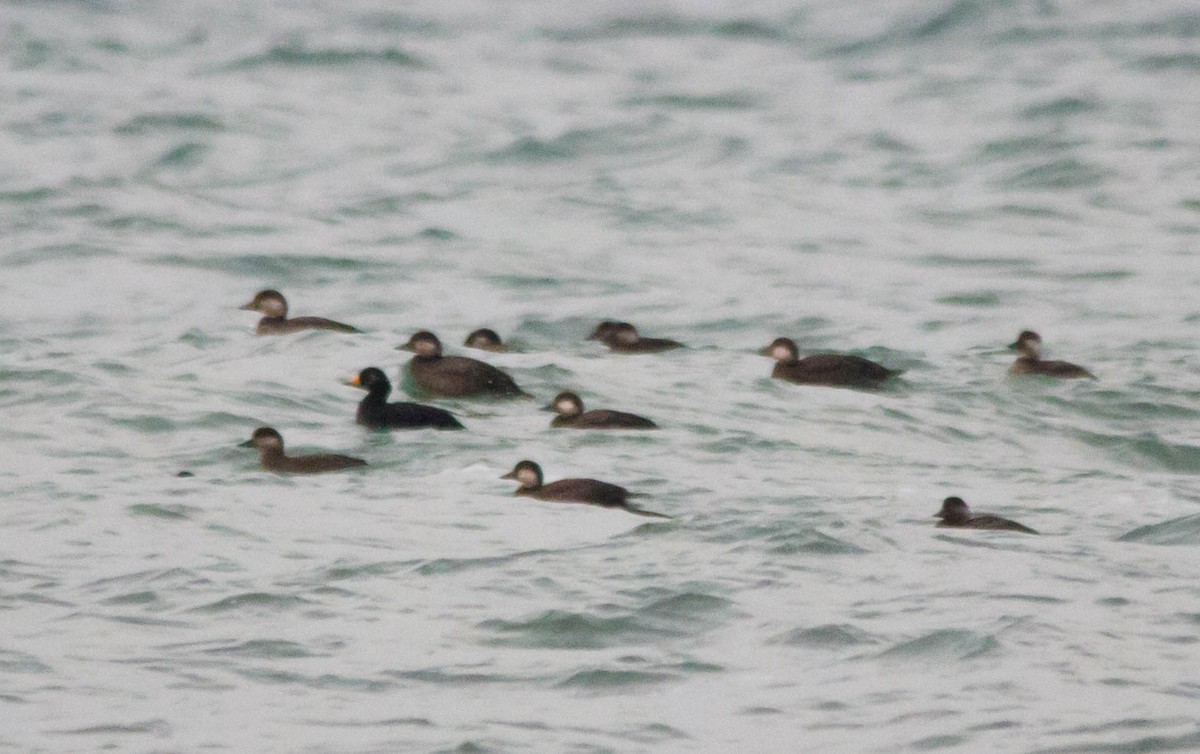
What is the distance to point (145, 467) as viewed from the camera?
1277 centimetres

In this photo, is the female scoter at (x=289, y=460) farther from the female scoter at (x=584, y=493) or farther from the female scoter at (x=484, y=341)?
the female scoter at (x=484, y=341)

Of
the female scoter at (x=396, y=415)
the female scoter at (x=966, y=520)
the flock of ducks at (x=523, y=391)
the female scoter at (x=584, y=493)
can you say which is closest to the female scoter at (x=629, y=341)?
the flock of ducks at (x=523, y=391)

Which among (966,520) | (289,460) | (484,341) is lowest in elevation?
(966,520)

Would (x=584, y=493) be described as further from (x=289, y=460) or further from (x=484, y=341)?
(x=484, y=341)

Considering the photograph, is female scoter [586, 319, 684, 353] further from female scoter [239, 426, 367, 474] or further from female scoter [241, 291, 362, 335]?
female scoter [239, 426, 367, 474]

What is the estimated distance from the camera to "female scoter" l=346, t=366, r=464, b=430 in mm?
13758

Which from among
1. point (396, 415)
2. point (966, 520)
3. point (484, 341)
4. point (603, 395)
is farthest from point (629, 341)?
point (966, 520)

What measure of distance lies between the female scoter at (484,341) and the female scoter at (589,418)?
305 cm

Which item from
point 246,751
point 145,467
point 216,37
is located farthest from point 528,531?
point 216,37

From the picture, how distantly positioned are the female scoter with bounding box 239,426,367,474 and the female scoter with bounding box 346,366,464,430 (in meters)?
0.98

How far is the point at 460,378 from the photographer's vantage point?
1512 cm

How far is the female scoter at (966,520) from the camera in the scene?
11.1 m

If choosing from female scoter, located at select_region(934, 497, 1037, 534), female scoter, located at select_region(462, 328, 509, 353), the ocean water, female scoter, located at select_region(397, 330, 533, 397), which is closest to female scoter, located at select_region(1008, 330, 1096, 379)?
the ocean water

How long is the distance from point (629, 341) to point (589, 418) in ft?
10.3
